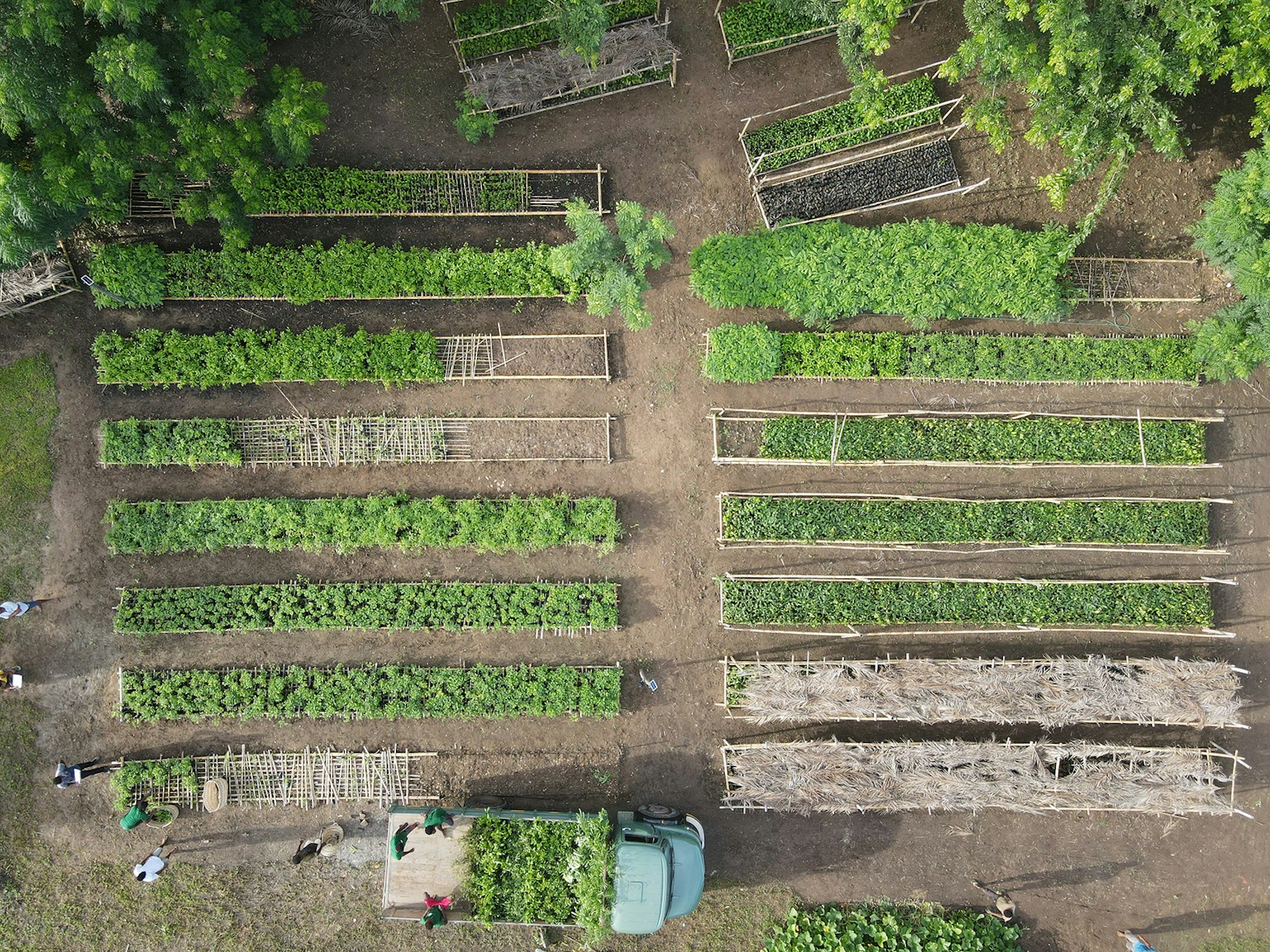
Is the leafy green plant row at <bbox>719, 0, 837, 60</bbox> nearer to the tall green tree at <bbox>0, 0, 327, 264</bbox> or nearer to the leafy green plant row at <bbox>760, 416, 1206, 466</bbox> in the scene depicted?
the leafy green plant row at <bbox>760, 416, 1206, 466</bbox>

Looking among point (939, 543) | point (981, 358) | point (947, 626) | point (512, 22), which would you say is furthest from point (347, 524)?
point (981, 358)

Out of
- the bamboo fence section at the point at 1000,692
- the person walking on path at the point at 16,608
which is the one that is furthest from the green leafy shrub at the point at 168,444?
the bamboo fence section at the point at 1000,692

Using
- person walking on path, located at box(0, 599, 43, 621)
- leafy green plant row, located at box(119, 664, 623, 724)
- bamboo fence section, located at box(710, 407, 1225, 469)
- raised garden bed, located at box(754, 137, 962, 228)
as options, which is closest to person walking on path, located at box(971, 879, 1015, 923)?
leafy green plant row, located at box(119, 664, 623, 724)

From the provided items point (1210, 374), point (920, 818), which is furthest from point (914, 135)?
point (920, 818)

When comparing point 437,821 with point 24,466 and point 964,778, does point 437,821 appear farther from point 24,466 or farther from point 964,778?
point 24,466

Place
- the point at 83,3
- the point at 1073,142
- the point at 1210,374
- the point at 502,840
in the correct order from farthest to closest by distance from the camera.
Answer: the point at 1210,374, the point at 502,840, the point at 1073,142, the point at 83,3

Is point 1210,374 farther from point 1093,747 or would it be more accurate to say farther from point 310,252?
point 310,252
